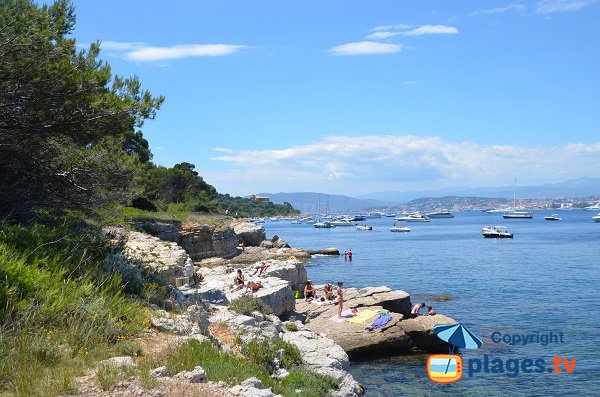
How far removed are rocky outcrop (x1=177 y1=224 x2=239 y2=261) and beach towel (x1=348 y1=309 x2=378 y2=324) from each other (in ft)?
78.9

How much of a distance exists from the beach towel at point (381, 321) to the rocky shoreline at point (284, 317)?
0.16 metres

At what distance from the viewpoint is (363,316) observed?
22578 millimetres

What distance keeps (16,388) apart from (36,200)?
9819mm

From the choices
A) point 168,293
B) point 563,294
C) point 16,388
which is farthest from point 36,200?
point 563,294

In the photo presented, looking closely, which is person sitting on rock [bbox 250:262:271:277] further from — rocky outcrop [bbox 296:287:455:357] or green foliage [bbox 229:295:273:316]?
green foliage [bbox 229:295:273:316]

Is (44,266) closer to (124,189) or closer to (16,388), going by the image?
(16,388)

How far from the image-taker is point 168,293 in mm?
12453

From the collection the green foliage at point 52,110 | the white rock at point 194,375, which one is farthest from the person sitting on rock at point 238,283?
the white rock at point 194,375

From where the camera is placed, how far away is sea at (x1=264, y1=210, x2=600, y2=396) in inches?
669

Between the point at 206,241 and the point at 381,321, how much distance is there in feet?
96.5

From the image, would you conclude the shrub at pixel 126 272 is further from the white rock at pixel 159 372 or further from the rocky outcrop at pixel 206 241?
the rocky outcrop at pixel 206 241

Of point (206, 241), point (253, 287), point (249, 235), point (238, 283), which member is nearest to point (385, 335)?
point (253, 287)

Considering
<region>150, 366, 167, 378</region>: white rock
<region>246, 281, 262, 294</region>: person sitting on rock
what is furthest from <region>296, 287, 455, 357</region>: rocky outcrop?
<region>150, 366, 167, 378</region>: white rock

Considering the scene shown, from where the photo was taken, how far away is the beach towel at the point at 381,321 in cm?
2145
